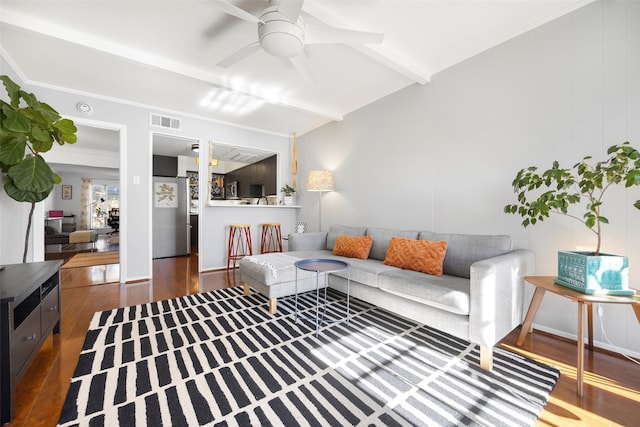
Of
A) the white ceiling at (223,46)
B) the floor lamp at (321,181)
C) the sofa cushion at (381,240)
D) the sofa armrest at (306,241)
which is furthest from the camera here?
the floor lamp at (321,181)

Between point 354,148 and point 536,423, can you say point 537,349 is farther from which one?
point 354,148

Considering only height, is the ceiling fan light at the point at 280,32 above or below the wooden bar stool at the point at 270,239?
above

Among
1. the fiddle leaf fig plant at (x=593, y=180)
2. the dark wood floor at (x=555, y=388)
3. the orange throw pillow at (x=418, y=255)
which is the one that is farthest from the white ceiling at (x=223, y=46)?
the dark wood floor at (x=555, y=388)

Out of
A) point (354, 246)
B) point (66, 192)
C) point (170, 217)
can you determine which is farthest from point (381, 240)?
point (66, 192)

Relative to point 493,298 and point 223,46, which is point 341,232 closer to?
point 493,298

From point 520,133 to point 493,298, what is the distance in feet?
5.11

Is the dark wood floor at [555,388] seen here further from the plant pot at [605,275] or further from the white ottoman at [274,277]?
the white ottoman at [274,277]

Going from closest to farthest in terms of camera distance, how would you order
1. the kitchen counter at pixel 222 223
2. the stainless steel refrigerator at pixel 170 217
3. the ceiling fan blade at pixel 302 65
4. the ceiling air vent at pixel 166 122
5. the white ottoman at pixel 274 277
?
the ceiling fan blade at pixel 302 65 → the white ottoman at pixel 274 277 → the ceiling air vent at pixel 166 122 → the kitchen counter at pixel 222 223 → the stainless steel refrigerator at pixel 170 217

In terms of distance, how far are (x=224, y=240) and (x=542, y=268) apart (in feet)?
14.2

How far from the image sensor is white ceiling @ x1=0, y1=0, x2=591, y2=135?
2.00 m

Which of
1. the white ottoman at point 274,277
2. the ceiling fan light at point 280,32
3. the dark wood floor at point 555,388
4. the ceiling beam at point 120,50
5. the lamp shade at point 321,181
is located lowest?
the dark wood floor at point 555,388

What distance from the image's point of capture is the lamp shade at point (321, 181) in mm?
4113

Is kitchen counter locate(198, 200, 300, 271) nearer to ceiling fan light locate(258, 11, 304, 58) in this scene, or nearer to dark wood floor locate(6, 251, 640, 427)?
dark wood floor locate(6, 251, 640, 427)

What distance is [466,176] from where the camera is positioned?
8.75 feet
